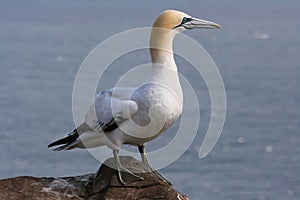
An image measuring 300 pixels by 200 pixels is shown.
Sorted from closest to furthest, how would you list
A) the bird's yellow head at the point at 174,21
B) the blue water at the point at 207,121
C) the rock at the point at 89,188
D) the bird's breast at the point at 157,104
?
the rock at the point at 89,188, the bird's breast at the point at 157,104, the bird's yellow head at the point at 174,21, the blue water at the point at 207,121

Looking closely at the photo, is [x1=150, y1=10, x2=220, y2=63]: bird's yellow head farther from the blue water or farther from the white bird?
the blue water

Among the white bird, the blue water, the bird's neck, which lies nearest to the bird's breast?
the white bird

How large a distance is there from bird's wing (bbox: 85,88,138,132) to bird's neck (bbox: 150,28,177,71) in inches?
22.2


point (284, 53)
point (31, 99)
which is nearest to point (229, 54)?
point (284, 53)

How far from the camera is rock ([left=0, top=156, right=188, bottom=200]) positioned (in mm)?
10242

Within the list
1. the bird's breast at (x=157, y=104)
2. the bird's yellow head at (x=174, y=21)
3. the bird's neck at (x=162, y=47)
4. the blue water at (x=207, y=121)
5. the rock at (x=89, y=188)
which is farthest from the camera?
the blue water at (x=207, y=121)

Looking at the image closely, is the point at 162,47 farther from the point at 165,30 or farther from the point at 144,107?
the point at 144,107

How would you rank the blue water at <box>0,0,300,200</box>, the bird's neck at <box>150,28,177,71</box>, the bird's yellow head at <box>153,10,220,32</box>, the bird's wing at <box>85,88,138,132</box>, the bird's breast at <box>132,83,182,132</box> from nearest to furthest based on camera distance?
the bird's breast at <box>132,83,182,132</box>, the bird's wing at <box>85,88,138,132</box>, the bird's neck at <box>150,28,177,71</box>, the bird's yellow head at <box>153,10,220,32</box>, the blue water at <box>0,0,300,200</box>

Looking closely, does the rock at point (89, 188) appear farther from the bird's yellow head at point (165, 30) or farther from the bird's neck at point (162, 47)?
the bird's yellow head at point (165, 30)

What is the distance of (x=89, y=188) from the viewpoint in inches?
421

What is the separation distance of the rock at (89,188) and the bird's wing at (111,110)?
21.5 inches

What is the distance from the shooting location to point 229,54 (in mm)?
72375

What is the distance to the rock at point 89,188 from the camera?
10.2 m

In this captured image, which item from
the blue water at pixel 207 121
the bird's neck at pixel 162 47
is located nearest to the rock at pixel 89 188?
the bird's neck at pixel 162 47
